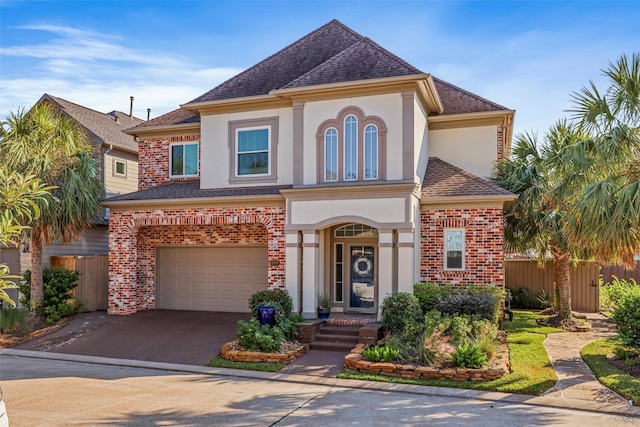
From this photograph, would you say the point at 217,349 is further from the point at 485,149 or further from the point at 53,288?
the point at 485,149

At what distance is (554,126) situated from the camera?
15.3 meters

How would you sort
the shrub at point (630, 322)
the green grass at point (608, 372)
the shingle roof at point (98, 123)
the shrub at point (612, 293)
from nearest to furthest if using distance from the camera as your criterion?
1. the green grass at point (608, 372)
2. the shrub at point (630, 322)
3. the shrub at point (612, 293)
4. the shingle roof at point (98, 123)

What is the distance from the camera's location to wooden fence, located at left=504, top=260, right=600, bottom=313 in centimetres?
1805

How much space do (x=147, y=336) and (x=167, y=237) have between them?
13.8ft

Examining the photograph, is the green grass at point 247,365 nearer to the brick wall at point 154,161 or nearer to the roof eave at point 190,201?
the roof eave at point 190,201

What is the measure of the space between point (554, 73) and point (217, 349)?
1032 centimetres

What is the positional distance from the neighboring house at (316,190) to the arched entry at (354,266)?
0.03m

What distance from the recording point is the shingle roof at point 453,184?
44.9ft

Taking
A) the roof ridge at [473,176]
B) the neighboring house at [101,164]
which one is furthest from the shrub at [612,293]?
the neighboring house at [101,164]

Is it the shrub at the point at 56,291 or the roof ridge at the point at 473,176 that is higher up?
the roof ridge at the point at 473,176

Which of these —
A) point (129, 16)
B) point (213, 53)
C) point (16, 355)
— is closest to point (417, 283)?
point (213, 53)

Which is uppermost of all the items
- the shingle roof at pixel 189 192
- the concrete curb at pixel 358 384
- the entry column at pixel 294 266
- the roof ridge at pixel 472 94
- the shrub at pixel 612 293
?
the roof ridge at pixel 472 94

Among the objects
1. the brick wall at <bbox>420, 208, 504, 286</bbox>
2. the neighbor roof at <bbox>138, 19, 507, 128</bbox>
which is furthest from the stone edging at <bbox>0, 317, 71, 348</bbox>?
the brick wall at <bbox>420, 208, 504, 286</bbox>

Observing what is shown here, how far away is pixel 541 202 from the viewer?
1472 cm
